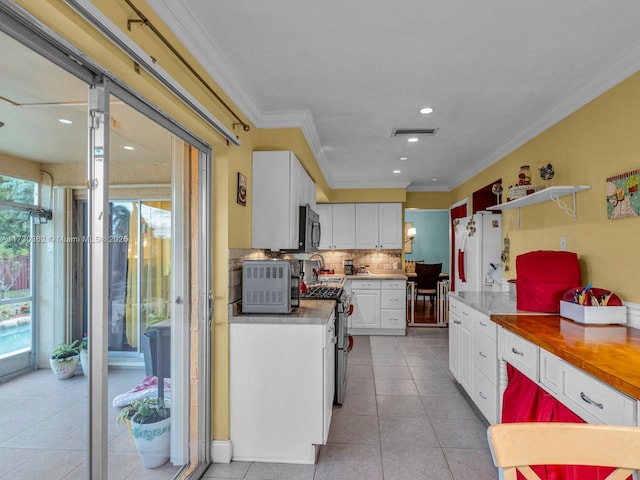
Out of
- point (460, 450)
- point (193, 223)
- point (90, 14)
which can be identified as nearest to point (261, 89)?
point (193, 223)

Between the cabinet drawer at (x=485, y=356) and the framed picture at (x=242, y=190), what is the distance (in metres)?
2.00

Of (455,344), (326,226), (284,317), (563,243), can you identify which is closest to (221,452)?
(284,317)

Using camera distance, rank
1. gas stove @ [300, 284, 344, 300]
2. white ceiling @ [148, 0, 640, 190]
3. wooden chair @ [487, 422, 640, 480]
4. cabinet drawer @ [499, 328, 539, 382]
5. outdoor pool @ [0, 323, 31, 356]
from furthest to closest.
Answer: gas stove @ [300, 284, 344, 300] → cabinet drawer @ [499, 328, 539, 382] → white ceiling @ [148, 0, 640, 190] → outdoor pool @ [0, 323, 31, 356] → wooden chair @ [487, 422, 640, 480]

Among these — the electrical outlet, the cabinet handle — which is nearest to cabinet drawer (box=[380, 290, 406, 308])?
the electrical outlet

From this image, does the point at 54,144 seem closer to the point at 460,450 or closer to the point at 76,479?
the point at 76,479

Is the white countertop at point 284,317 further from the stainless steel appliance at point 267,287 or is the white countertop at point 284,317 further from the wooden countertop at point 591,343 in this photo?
the wooden countertop at point 591,343

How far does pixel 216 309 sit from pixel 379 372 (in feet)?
7.55

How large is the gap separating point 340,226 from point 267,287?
3.95 metres

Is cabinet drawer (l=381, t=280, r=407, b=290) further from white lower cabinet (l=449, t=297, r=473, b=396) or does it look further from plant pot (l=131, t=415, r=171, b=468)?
plant pot (l=131, t=415, r=171, b=468)

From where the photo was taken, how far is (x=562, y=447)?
36.2 inches

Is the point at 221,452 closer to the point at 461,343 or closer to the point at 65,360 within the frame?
the point at 65,360

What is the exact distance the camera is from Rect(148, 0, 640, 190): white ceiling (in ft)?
5.61

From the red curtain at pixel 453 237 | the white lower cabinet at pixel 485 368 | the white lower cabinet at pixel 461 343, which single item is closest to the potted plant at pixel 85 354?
the white lower cabinet at pixel 485 368

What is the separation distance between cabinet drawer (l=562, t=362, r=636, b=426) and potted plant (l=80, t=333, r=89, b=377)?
1.93 meters
